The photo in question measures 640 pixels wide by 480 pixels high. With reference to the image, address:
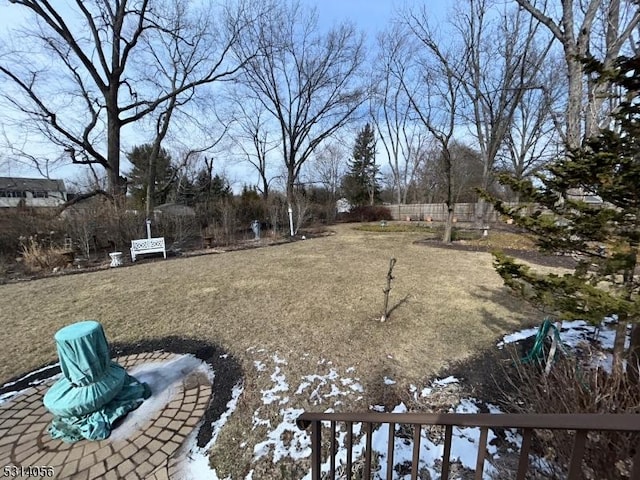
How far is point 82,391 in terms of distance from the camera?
2.16 metres

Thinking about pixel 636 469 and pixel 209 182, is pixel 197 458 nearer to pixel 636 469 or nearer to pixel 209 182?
pixel 636 469

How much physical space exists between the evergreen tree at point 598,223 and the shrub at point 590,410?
167 mm

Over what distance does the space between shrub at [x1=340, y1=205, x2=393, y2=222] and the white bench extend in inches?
635

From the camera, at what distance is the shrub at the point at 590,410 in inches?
53.8

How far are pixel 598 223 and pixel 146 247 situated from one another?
34.5 feet

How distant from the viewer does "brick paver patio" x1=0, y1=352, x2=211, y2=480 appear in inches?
74.1

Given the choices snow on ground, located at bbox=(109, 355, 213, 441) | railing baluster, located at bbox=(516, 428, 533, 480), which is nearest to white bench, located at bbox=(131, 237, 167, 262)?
snow on ground, located at bbox=(109, 355, 213, 441)

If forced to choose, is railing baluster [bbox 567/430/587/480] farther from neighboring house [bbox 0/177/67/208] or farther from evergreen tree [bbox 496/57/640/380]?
neighboring house [bbox 0/177/67/208]

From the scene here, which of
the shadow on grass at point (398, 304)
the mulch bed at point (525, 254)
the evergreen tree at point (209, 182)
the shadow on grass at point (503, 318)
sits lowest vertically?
the shadow on grass at point (503, 318)

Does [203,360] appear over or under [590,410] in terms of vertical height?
under

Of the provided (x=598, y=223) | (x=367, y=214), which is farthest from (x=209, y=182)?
(x=598, y=223)

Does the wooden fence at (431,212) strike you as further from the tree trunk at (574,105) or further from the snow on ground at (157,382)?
the snow on ground at (157,382)

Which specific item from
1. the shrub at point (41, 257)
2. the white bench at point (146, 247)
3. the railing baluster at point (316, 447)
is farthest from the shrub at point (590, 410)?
the shrub at point (41, 257)

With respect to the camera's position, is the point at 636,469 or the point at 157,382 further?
the point at 157,382
